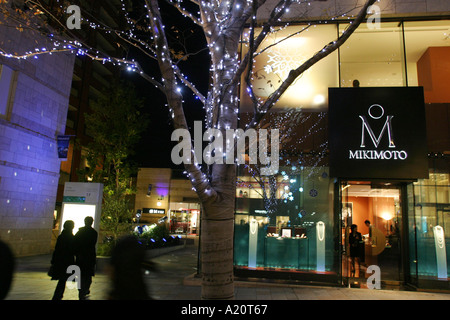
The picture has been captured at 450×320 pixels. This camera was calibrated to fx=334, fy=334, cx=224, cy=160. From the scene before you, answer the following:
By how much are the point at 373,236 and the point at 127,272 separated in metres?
12.1

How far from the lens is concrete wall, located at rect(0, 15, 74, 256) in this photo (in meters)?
12.2

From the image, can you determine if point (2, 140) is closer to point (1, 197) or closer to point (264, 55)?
point (1, 197)

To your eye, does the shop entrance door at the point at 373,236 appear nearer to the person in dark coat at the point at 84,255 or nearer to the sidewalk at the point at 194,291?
the sidewalk at the point at 194,291

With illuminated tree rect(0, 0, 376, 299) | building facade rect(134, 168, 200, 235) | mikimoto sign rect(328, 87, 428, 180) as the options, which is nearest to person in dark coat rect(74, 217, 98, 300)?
illuminated tree rect(0, 0, 376, 299)

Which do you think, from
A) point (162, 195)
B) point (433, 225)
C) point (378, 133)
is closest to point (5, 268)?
point (378, 133)

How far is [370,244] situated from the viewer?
13703 millimetres

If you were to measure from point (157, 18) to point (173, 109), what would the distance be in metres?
1.22

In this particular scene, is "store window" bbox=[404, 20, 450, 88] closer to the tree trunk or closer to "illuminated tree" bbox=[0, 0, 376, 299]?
"illuminated tree" bbox=[0, 0, 376, 299]

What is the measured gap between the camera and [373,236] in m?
13.0

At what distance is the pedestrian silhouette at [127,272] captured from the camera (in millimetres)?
3062

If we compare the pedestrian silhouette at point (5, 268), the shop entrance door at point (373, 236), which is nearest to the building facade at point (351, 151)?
the shop entrance door at point (373, 236)
